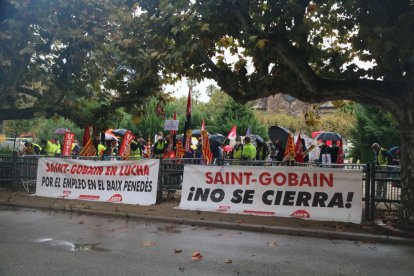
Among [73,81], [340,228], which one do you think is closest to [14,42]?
[73,81]

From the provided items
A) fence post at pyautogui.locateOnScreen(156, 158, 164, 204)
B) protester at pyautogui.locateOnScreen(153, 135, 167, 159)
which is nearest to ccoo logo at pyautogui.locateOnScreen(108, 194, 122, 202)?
fence post at pyautogui.locateOnScreen(156, 158, 164, 204)

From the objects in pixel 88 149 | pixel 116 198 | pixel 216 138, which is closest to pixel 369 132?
pixel 216 138

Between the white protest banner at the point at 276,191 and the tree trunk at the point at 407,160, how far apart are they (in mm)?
976

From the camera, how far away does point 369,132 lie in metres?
29.3

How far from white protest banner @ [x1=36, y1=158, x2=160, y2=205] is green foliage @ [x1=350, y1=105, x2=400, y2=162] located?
20.4m

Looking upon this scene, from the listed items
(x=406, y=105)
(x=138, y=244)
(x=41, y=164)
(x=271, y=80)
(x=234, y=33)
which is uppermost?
(x=234, y=33)

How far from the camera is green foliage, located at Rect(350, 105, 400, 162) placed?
28.7 m

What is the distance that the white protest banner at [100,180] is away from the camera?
12.2 m

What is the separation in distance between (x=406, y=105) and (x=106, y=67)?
31.0 ft

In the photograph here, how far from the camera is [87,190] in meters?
12.9

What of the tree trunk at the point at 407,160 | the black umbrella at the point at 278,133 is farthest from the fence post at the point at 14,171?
the black umbrella at the point at 278,133

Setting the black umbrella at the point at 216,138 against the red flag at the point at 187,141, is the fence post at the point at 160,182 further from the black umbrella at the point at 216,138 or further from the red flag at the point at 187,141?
the black umbrella at the point at 216,138

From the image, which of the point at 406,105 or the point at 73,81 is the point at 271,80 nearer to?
the point at 406,105

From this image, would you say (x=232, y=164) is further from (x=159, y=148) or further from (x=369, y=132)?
(x=369, y=132)
